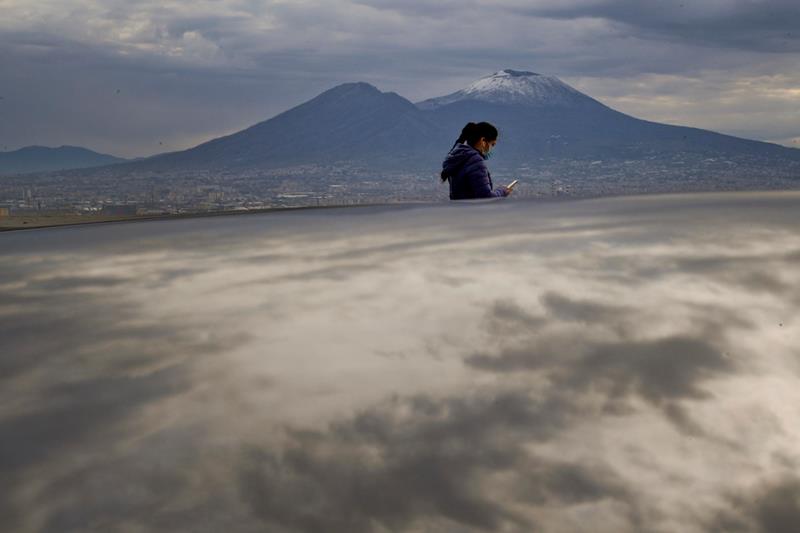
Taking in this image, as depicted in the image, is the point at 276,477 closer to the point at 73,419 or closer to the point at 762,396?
the point at 73,419

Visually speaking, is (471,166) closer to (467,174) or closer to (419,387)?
(467,174)

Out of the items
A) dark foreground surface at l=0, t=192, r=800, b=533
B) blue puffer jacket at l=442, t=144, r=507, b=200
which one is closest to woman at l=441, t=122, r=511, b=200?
blue puffer jacket at l=442, t=144, r=507, b=200

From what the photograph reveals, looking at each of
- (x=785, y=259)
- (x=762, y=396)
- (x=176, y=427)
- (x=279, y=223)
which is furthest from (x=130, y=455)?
(x=279, y=223)

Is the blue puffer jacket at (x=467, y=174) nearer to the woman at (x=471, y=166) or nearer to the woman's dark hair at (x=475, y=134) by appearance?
the woman at (x=471, y=166)

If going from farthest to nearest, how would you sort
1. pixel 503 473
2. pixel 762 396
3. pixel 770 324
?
pixel 770 324 < pixel 762 396 < pixel 503 473

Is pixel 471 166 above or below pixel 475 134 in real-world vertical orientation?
below

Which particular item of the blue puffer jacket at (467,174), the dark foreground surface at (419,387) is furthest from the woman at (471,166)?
the dark foreground surface at (419,387)

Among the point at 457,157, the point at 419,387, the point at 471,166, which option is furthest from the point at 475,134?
the point at 419,387
